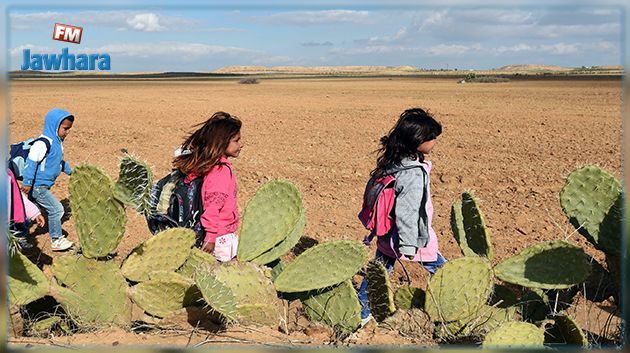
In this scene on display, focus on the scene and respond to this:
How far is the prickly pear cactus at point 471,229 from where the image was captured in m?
3.81

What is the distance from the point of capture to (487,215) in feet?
21.6

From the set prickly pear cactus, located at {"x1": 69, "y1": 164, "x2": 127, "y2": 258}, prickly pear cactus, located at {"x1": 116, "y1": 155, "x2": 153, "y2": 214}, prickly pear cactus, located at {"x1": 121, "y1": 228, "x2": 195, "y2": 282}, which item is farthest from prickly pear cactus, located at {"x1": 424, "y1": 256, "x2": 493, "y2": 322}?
prickly pear cactus, located at {"x1": 69, "y1": 164, "x2": 127, "y2": 258}

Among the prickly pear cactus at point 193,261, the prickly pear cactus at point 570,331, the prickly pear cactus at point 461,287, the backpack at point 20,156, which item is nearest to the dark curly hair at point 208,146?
the prickly pear cactus at point 193,261

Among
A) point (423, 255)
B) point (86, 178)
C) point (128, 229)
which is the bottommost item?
point (128, 229)

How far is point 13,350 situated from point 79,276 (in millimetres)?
650

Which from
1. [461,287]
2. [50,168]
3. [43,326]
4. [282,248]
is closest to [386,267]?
[282,248]

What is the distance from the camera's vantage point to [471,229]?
156 inches

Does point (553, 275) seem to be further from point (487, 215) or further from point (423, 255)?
point (487, 215)

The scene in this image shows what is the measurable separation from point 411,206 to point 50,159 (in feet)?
9.30

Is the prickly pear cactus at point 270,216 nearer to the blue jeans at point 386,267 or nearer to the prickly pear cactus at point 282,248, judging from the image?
the prickly pear cactus at point 282,248

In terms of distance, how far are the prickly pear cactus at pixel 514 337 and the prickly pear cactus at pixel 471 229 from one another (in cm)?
60

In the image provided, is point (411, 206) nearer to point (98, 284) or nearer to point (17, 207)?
point (98, 284)

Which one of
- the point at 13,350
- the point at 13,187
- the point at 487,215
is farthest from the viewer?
the point at 487,215

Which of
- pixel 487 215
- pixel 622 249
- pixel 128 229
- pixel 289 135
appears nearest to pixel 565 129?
pixel 289 135
